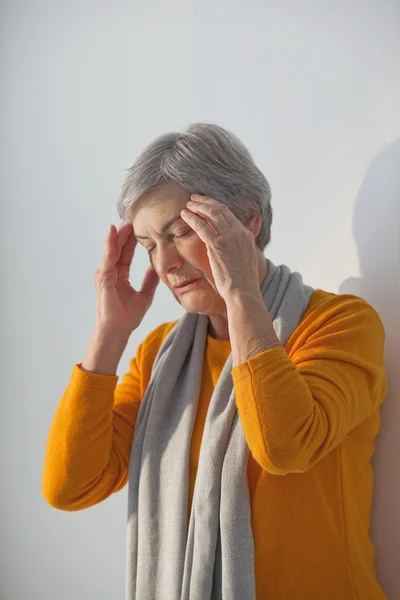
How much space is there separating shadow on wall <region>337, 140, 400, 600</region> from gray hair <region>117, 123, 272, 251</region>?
0.26 meters

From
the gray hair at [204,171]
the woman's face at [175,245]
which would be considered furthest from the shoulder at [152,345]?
the gray hair at [204,171]

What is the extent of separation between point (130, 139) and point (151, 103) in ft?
0.43

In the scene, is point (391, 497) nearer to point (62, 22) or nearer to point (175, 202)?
point (175, 202)

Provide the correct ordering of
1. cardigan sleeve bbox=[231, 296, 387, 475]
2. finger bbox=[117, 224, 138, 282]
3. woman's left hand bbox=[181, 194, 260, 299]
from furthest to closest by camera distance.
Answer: finger bbox=[117, 224, 138, 282], woman's left hand bbox=[181, 194, 260, 299], cardigan sleeve bbox=[231, 296, 387, 475]

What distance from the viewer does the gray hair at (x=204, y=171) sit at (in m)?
1.55

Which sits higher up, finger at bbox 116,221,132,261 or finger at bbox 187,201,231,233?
finger at bbox 116,221,132,261

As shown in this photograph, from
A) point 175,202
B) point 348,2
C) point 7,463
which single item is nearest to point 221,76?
point 348,2

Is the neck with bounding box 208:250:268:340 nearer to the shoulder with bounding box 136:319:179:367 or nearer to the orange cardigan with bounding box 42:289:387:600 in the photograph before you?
the orange cardigan with bounding box 42:289:387:600

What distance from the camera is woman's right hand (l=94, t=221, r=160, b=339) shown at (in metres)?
1.74

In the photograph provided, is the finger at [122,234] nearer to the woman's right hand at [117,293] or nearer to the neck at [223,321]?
the woman's right hand at [117,293]

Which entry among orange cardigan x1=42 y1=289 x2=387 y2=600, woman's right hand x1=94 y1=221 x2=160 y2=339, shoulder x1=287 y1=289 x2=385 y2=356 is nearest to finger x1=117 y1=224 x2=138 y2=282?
woman's right hand x1=94 y1=221 x2=160 y2=339

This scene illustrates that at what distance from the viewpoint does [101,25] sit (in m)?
2.40

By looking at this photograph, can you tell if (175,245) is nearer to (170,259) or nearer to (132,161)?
(170,259)

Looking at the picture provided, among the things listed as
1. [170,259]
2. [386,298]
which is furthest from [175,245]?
[386,298]
